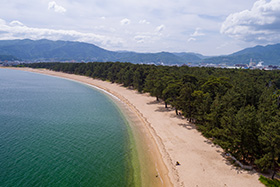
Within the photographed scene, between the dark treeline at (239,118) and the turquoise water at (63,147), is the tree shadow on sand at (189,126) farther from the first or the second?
the turquoise water at (63,147)

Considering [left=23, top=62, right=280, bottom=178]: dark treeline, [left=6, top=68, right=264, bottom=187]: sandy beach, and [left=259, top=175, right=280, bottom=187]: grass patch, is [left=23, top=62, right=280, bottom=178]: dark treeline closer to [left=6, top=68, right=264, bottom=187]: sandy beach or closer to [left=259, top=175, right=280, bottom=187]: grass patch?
[left=259, top=175, right=280, bottom=187]: grass patch

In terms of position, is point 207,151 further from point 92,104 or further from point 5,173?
point 92,104

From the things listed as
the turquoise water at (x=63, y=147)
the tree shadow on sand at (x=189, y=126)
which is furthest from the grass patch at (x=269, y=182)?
the tree shadow on sand at (x=189, y=126)

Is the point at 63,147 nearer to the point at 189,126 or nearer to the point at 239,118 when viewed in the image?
the point at 189,126

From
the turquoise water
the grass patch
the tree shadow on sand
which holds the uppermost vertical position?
the tree shadow on sand

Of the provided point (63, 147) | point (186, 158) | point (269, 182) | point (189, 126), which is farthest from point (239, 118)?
point (63, 147)

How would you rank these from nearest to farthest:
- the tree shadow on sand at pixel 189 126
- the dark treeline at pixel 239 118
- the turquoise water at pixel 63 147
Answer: the dark treeline at pixel 239 118 → the turquoise water at pixel 63 147 → the tree shadow on sand at pixel 189 126

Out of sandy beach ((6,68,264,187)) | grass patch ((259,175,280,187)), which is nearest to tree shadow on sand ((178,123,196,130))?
sandy beach ((6,68,264,187))
